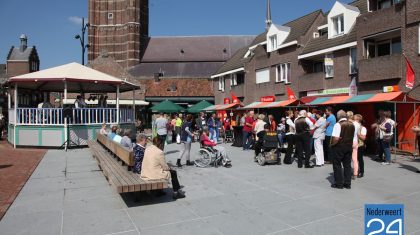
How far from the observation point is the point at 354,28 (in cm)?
2016

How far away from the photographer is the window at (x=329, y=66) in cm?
2097

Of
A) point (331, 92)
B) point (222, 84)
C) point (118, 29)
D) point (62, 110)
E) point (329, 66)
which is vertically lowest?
point (62, 110)

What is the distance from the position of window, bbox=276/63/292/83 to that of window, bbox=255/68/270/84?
4.80ft

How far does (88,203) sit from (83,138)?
32.7ft

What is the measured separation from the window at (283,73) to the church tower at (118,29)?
32.8 m

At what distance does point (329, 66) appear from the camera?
838 inches

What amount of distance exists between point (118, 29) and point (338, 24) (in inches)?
1692

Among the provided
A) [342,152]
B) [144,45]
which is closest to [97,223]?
[342,152]

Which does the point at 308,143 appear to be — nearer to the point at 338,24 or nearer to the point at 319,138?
the point at 319,138

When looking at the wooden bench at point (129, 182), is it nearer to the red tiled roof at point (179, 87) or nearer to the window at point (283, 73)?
the window at point (283, 73)

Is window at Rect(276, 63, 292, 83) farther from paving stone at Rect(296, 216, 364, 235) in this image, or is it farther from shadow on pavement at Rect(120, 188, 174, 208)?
paving stone at Rect(296, 216, 364, 235)

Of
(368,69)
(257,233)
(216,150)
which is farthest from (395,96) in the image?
(257,233)

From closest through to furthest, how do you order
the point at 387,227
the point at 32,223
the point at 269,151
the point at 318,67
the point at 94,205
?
1. the point at 387,227
2. the point at 32,223
3. the point at 94,205
4. the point at 269,151
5. the point at 318,67

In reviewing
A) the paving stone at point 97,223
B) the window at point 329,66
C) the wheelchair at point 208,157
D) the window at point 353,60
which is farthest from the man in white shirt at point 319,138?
the window at point 329,66
